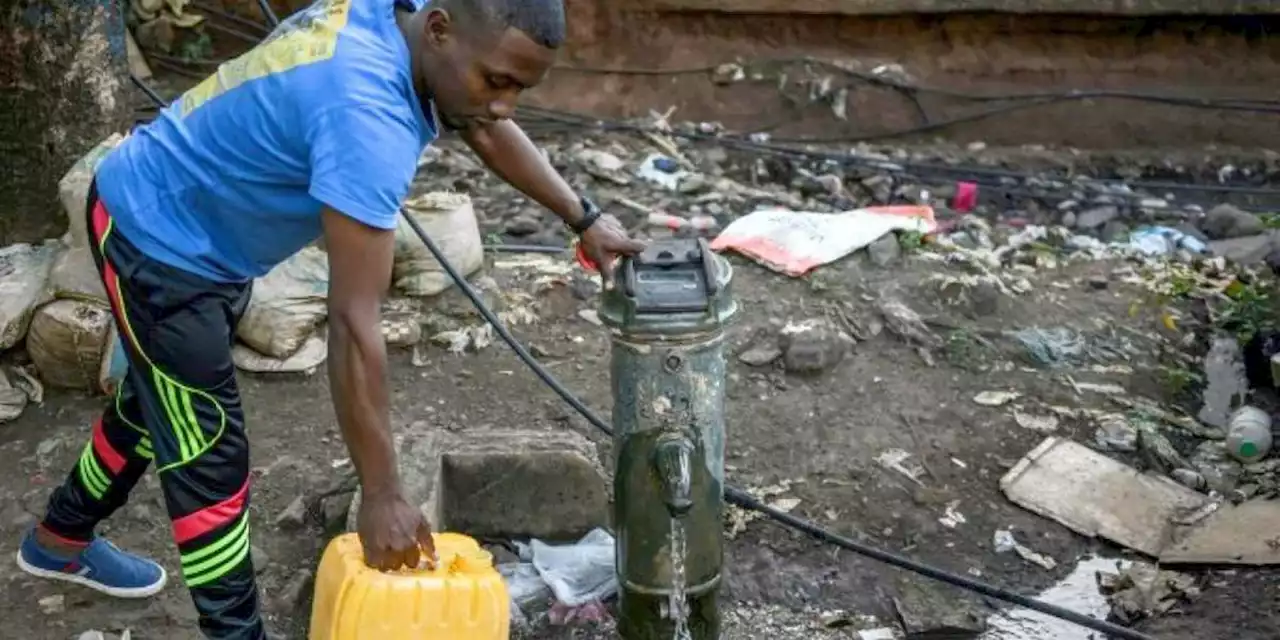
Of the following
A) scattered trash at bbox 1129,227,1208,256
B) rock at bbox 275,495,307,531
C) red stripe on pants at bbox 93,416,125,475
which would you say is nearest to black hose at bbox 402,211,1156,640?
rock at bbox 275,495,307,531

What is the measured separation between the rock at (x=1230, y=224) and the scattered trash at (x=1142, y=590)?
3.15 meters

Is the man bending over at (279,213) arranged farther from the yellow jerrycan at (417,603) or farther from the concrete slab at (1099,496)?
the concrete slab at (1099,496)

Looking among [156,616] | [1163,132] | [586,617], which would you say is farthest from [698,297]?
[1163,132]

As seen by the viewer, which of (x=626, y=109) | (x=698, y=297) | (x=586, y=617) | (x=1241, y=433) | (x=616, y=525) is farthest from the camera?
(x=626, y=109)

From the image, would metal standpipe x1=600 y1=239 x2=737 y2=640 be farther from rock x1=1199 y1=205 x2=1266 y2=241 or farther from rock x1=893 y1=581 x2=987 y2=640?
rock x1=1199 y1=205 x2=1266 y2=241

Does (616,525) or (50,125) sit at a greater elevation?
(50,125)

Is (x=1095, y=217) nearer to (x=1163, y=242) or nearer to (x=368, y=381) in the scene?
(x=1163, y=242)

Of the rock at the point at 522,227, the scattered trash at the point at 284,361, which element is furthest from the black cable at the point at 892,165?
the scattered trash at the point at 284,361

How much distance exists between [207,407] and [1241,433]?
11.1ft

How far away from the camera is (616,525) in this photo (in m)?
3.45

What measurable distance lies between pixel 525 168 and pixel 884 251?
9.13ft

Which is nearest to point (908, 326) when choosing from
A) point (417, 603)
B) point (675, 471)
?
point (675, 471)

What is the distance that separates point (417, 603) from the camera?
2.73 m

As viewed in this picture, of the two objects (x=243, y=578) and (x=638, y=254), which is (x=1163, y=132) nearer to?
(x=638, y=254)
